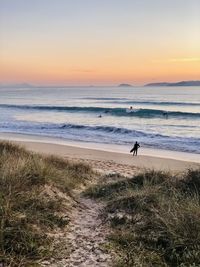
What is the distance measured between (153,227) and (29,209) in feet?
5.52

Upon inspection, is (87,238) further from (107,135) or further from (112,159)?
(107,135)

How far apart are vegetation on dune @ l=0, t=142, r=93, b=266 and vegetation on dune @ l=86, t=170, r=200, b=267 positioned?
0.81m

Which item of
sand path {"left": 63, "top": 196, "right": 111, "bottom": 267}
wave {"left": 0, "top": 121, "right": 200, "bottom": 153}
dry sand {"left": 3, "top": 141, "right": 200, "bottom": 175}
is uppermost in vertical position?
sand path {"left": 63, "top": 196, "right": 111, "bottom": 267}

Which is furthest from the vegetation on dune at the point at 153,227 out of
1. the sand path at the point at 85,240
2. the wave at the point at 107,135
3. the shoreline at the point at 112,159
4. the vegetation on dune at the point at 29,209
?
the wave at the point at 107,135

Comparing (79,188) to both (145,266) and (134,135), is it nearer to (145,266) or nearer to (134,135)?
(145,266)

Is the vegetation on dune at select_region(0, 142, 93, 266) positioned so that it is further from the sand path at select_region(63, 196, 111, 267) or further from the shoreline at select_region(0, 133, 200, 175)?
the shoreline at select_region(0, 133, 200, 175)

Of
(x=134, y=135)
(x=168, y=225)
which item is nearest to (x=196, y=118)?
(x=134, y=135)

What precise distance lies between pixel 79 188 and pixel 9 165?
190 cm

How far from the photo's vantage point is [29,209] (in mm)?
5055

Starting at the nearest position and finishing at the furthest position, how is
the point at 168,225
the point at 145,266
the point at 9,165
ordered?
the point at 145,266, the point at 168,225, the point at 9,165

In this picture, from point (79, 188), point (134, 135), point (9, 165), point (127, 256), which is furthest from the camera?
point (134, 135)

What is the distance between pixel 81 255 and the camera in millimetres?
4273

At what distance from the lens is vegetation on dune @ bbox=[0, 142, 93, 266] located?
4.10 metres

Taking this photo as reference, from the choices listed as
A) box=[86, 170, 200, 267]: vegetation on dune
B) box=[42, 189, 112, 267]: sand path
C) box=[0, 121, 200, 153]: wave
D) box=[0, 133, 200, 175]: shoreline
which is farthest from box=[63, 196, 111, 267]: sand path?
box=[0, 121, 200, 153]: wave
